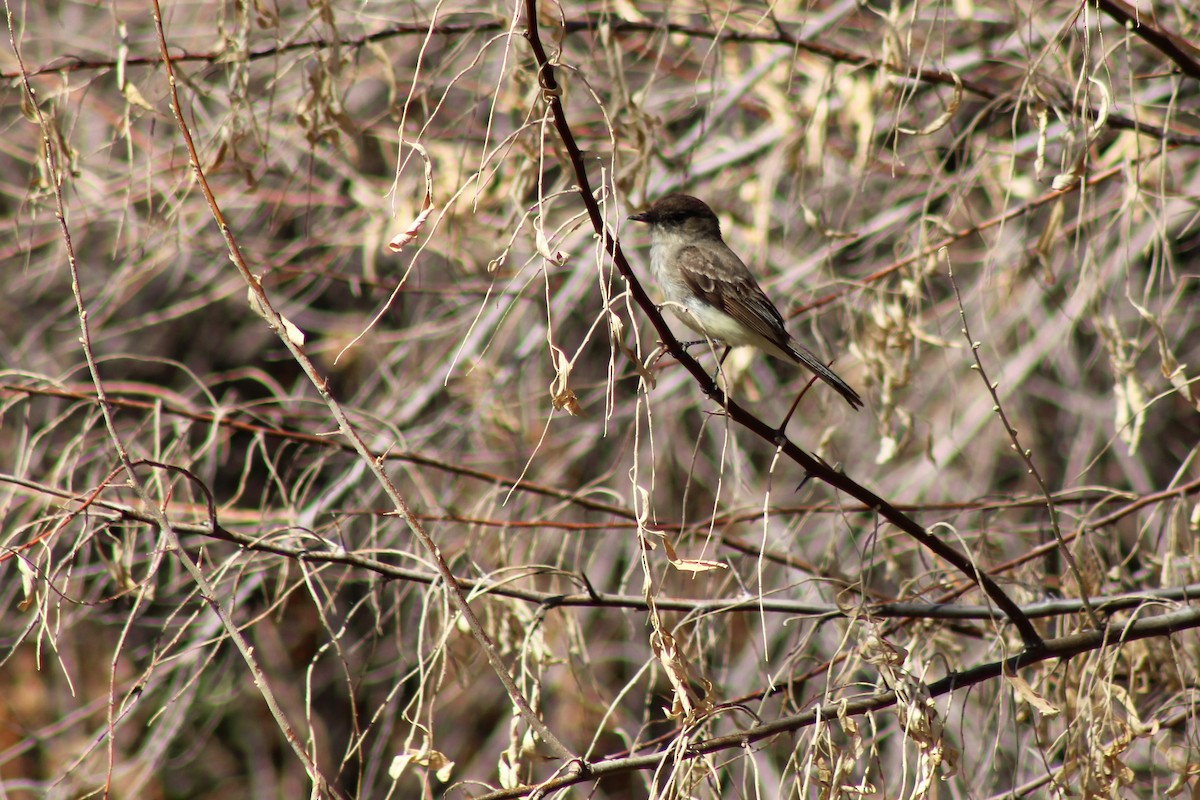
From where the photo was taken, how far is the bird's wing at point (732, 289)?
395 centimetres

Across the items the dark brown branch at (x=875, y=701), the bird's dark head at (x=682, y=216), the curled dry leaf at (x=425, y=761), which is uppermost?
the bird's dark head at (x=682, y=216)

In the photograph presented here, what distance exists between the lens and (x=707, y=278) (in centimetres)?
422

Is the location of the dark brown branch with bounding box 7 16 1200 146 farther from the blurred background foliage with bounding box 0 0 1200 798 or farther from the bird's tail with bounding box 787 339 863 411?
the bird's tail with bounding box 787 339 863 411

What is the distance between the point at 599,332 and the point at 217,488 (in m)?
2.59

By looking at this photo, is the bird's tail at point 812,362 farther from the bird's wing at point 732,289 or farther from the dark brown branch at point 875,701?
the dark brown branch at point 875,701

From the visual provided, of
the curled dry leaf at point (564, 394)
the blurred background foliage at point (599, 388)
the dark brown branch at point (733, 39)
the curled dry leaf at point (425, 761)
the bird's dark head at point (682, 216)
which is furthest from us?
the bird's dark head at point (682, 216)

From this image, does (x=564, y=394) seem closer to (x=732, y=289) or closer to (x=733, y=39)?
(x=733, y=39)

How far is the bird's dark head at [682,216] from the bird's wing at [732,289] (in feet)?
0.24

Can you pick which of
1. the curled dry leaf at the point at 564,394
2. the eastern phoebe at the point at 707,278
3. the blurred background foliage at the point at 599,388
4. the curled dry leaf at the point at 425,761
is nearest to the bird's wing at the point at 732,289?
the eastern phoebe at the point at 707,278

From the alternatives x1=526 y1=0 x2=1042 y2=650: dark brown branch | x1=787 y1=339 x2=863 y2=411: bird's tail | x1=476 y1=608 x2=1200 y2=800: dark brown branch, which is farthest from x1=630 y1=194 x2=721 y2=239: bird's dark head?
x1=476 y1=608 x2=1200 y2=800: dark brown branch

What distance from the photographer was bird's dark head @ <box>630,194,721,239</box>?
4109mm

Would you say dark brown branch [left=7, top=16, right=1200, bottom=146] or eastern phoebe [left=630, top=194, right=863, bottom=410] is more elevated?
dark brown branch [left=7, top=16, right=1200, bottom=146]

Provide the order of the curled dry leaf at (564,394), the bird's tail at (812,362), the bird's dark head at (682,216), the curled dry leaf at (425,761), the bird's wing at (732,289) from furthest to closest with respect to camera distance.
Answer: the bird's dark head at (682,216), the bird's wing at (732,289), the bird's tail at (812,362), the curled dry leaf at (425,761), the curled dry leaf at (564,394)

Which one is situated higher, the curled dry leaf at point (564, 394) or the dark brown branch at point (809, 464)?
the curled dry leaf at point (564, 394)
